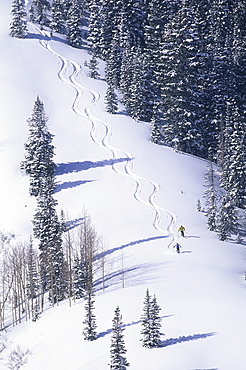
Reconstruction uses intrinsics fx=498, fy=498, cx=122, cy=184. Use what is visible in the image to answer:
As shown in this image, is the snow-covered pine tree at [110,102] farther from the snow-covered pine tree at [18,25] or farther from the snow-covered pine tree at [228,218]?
the snow-covered pine tree at [18,25]

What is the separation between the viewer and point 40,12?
349ft

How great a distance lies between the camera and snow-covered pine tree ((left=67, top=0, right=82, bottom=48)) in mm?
96000

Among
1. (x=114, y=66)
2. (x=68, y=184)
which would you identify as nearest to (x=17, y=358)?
(x=68, y=184)

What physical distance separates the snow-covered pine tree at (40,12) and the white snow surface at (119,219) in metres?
3.60

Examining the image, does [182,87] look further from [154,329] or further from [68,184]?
[154,329]

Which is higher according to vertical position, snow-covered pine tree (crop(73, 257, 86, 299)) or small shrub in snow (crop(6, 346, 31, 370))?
snow-covered pine tree (crop(73, 257, 86, 299))

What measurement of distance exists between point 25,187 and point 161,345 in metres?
39.1

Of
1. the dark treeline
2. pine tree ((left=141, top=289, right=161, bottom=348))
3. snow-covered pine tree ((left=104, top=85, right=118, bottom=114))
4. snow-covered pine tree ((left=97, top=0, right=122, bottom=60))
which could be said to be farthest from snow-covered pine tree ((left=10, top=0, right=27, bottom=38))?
pine tree ((left=141, top=289, right=161, bottom=348))

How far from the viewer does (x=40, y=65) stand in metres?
92.0

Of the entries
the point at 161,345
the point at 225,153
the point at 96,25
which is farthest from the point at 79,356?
the point at 96,25

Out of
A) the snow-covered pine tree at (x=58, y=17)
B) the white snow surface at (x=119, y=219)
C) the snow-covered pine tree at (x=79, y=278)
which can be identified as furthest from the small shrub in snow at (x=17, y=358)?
the snow-covered pine tree at (x=58, y=17)

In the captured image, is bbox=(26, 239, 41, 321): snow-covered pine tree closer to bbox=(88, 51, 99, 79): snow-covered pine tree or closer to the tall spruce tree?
the tall spruce tree

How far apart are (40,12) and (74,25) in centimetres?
1291

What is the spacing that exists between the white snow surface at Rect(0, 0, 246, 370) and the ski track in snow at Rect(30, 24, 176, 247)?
17cm
